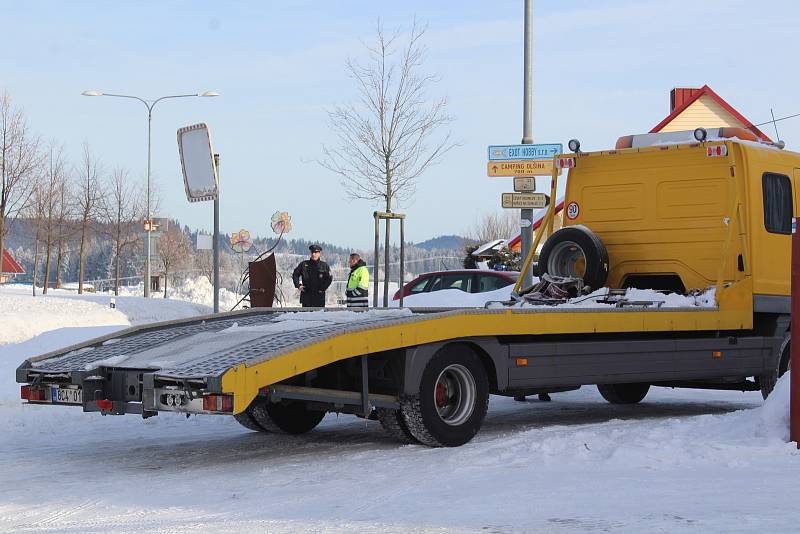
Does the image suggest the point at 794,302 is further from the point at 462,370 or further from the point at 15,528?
the point at 15,528

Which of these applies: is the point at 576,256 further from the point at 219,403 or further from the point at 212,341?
the point at 219,403

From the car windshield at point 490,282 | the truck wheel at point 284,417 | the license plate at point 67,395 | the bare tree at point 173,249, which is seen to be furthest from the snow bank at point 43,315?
the bare tree at point 173,249

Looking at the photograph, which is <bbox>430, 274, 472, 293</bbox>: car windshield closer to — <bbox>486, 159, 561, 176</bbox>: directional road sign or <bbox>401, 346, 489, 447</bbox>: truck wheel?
<bbox>486, 159, 561, 176</bbox>: directional road sign

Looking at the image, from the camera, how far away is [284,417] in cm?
945

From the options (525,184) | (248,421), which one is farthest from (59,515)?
(525,184)

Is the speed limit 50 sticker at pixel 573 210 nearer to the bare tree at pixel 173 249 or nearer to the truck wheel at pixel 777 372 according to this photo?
the truck wheel at pixel 777 372

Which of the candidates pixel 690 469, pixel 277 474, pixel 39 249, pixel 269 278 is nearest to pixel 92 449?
pixel 277 474

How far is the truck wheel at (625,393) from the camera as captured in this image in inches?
479

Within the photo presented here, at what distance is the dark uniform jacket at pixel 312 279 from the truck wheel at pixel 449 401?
33.8 ft

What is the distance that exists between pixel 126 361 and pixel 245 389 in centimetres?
111

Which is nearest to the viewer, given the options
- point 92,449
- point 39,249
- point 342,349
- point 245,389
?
point 245,389

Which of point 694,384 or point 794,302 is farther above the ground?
point 794,302

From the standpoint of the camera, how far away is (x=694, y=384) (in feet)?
35.0

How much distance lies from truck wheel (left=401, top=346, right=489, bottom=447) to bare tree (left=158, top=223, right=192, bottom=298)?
52.8 m
